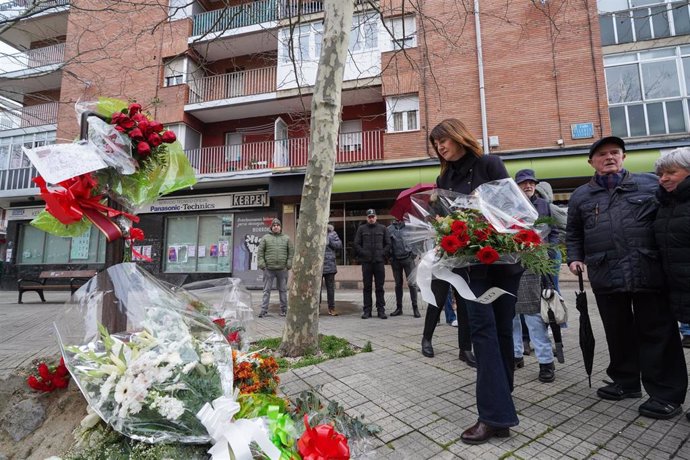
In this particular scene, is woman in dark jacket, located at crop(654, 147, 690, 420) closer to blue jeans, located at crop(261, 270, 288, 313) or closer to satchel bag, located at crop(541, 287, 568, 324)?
satchel bag, located at crop(541, 287, 568, 324)

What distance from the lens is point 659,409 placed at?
91.8 inches

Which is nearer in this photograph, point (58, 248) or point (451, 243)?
point (451, 243)

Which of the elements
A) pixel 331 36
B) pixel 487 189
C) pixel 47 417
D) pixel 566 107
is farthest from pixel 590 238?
pixel 566 107

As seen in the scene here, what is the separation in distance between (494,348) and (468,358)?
145cm

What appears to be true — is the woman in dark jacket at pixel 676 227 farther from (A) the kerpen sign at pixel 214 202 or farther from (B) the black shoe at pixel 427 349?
(A) the kerpen sign at pixel 214 202

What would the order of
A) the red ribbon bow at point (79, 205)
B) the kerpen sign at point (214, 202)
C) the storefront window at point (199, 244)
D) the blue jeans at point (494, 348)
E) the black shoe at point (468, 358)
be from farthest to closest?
the storefront window at point (199, 244)
the kerpen sign at point (214, 202)
the black shoe at point (468, 358)
the blue jeans at point (494, 348)
the red ribbon bow at point (79, 205)

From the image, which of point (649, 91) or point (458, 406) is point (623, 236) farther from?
point (649, 91)

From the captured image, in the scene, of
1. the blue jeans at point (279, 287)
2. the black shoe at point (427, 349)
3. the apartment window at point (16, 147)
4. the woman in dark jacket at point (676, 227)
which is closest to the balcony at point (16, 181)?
the apartment window at point (16, 147)

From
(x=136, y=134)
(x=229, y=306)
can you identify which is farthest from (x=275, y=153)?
(x=136, y=134)

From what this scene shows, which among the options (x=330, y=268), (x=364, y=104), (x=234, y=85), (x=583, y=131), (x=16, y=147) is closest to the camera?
(x=330, y=268)

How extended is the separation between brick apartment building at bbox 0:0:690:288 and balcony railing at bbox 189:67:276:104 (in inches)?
2.6

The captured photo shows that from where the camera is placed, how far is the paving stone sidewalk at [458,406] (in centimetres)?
197

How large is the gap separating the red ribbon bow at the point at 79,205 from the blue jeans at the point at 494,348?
7.32 ft

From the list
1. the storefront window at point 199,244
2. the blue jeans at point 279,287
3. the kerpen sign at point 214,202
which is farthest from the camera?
the storefront window at point 199,244
